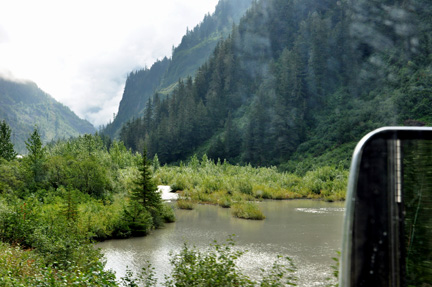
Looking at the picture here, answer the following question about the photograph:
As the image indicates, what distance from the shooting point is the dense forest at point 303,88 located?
184 feet

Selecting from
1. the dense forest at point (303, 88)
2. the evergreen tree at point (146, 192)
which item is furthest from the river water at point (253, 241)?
the dense forest at point (303, 88)

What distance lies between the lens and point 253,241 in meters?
15.7

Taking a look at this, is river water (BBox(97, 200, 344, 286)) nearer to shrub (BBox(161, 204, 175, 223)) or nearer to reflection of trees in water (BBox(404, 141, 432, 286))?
shrub (BBox(161, 204, 175, 223))

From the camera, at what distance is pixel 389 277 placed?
116cm

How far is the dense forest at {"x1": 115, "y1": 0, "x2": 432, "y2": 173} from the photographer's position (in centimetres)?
5603

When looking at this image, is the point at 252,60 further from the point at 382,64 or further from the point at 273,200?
the point at 273,200

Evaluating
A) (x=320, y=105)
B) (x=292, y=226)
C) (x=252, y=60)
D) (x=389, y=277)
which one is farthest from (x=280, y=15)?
(x=389, y=277)

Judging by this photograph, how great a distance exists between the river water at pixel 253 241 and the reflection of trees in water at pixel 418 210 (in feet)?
25.1

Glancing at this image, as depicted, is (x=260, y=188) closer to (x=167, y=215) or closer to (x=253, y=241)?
(x=167, y=215)

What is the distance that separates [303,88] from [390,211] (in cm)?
7623

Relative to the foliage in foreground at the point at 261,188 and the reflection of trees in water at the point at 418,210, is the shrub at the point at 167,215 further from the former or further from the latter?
the reflection of trees in water at the point at 418,210

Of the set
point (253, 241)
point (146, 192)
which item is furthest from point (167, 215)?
point (253, 241)

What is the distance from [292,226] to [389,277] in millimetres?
19216

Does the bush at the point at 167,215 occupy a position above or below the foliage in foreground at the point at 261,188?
below
